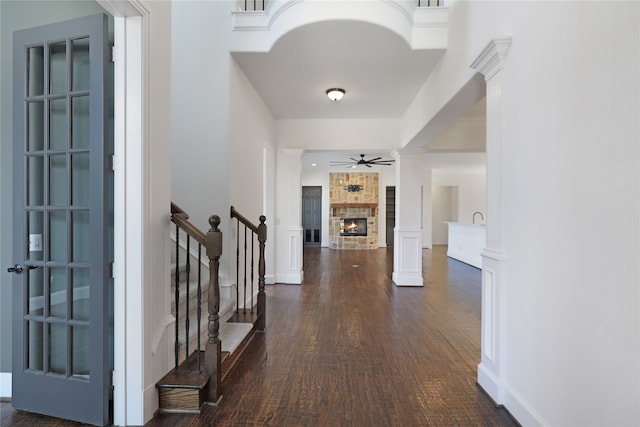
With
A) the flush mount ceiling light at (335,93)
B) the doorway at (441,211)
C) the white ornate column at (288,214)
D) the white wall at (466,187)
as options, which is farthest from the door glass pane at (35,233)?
the doorway at (441,211)

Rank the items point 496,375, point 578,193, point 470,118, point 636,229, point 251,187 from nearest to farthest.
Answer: point 636,229 → point 578,193 → point 496,375 → point 251,187 → point 470,118

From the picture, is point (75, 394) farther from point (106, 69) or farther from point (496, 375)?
point (496, 375)

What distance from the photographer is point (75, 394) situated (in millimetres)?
1755

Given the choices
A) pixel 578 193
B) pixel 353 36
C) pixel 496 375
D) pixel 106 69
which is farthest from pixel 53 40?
pixel 496 375

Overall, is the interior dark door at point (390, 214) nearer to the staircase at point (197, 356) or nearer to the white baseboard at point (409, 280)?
the white baseboard at point (409, 280)

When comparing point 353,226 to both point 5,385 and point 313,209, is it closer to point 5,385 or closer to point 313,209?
point 313,209

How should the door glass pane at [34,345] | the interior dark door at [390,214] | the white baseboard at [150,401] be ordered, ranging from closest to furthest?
the white baseboard at [150,401] < the door glass pane at [34,345] < the interior dark door at [390,214]

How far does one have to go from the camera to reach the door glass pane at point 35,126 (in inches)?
73.7

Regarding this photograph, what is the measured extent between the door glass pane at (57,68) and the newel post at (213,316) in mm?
1180

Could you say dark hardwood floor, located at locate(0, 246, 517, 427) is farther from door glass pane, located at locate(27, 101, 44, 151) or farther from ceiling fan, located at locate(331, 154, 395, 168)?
ceiling fan, located at locate(331, 154, 395, 168)

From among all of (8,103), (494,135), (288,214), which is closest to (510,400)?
(494,135)

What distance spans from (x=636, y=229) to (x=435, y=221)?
11911mm

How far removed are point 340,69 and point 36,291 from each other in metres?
3.37

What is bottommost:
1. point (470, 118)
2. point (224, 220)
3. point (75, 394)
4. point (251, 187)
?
point (75, 394)
